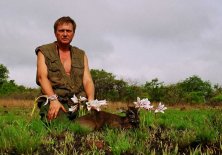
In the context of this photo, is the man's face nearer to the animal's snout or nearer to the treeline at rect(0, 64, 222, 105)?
the animal's snout

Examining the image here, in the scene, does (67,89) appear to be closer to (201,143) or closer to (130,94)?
(201,143)

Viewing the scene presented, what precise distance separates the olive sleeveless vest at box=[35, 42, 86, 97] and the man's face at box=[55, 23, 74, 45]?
0.33 metres

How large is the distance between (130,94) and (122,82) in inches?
101

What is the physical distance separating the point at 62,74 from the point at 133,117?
2451 millimetres

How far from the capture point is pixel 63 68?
28.6ft

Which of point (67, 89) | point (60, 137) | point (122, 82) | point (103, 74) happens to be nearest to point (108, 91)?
point (122, 82)

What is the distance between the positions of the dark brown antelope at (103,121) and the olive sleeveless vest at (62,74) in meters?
2.05

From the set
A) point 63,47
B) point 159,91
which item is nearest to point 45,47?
point 63,47

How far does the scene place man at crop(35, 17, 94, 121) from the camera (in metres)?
8.35

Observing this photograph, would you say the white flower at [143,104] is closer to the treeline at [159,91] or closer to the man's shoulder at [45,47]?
the man's shoulder at [45,47]

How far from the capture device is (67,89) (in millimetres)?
8703

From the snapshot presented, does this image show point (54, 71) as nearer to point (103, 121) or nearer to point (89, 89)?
point (89, 89)

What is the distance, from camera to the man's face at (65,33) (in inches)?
328

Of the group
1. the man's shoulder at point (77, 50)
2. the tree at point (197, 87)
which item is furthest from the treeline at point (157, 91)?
the man's shoulder at point (77, 50)
